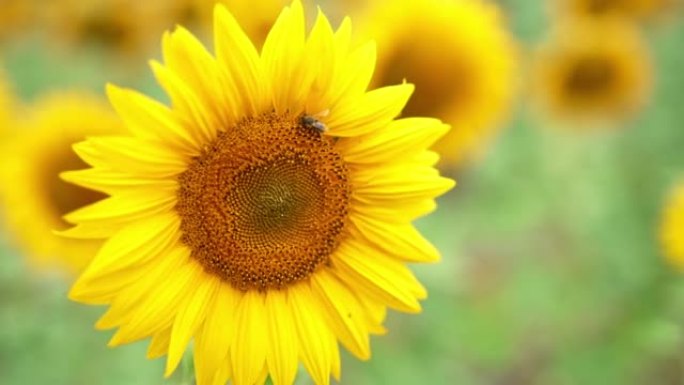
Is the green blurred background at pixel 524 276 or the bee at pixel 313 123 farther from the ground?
the bee at pixel 313 123

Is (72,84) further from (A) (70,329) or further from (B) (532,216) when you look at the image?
(B) (532,216)

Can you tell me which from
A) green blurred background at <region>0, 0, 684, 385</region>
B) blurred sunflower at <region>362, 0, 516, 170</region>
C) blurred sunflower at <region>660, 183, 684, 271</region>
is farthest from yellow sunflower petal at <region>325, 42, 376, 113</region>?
blurred sunflower at <region>660, 183, 684, 271</region>

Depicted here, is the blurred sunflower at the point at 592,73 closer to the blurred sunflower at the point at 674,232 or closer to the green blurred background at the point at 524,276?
the green blurred background at the point at 524,276

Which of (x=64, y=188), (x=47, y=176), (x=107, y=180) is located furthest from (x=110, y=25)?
(x=107, y=180)

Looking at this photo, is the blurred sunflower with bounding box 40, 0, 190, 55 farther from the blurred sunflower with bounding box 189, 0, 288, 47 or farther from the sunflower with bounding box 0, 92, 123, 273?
the blurred sunflower with bounding box 189, 0, 288, 47

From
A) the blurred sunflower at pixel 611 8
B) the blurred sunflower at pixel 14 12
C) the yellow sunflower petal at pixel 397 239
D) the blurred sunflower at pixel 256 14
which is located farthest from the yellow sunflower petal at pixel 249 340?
the blurred sunflower at pixel 611 8

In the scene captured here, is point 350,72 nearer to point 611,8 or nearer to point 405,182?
point 405,182
